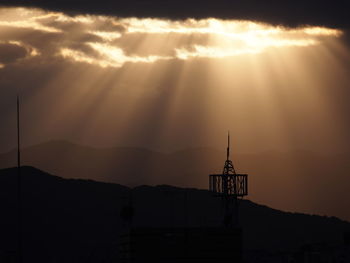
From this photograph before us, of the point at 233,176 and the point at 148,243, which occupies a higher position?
the point at 233,176

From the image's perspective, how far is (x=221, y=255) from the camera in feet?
350

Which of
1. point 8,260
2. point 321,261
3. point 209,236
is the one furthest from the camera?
point 321,261

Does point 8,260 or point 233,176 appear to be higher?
point 233,176

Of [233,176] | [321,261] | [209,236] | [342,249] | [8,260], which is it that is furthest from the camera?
[342,249]

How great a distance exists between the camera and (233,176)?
390 ft

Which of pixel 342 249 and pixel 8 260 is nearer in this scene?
pixel 8 260

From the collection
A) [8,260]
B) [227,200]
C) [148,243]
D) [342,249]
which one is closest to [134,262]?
[148,243]

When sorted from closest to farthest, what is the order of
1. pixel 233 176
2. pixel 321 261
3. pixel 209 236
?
pixel 209 236 < pixel 233 176 < pixel 321 261

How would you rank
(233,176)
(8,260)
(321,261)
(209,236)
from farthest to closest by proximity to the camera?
1. (321,261)
2. (8,260)
3. (233,176)
4. (209,236)

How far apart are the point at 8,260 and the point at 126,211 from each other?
70217mm

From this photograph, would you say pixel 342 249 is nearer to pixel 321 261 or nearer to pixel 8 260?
pixel 321 261

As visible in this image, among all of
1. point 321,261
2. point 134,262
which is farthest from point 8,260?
point 134,262

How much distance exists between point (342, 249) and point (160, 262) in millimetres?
99092

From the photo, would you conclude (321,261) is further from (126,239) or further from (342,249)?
(126,239)
